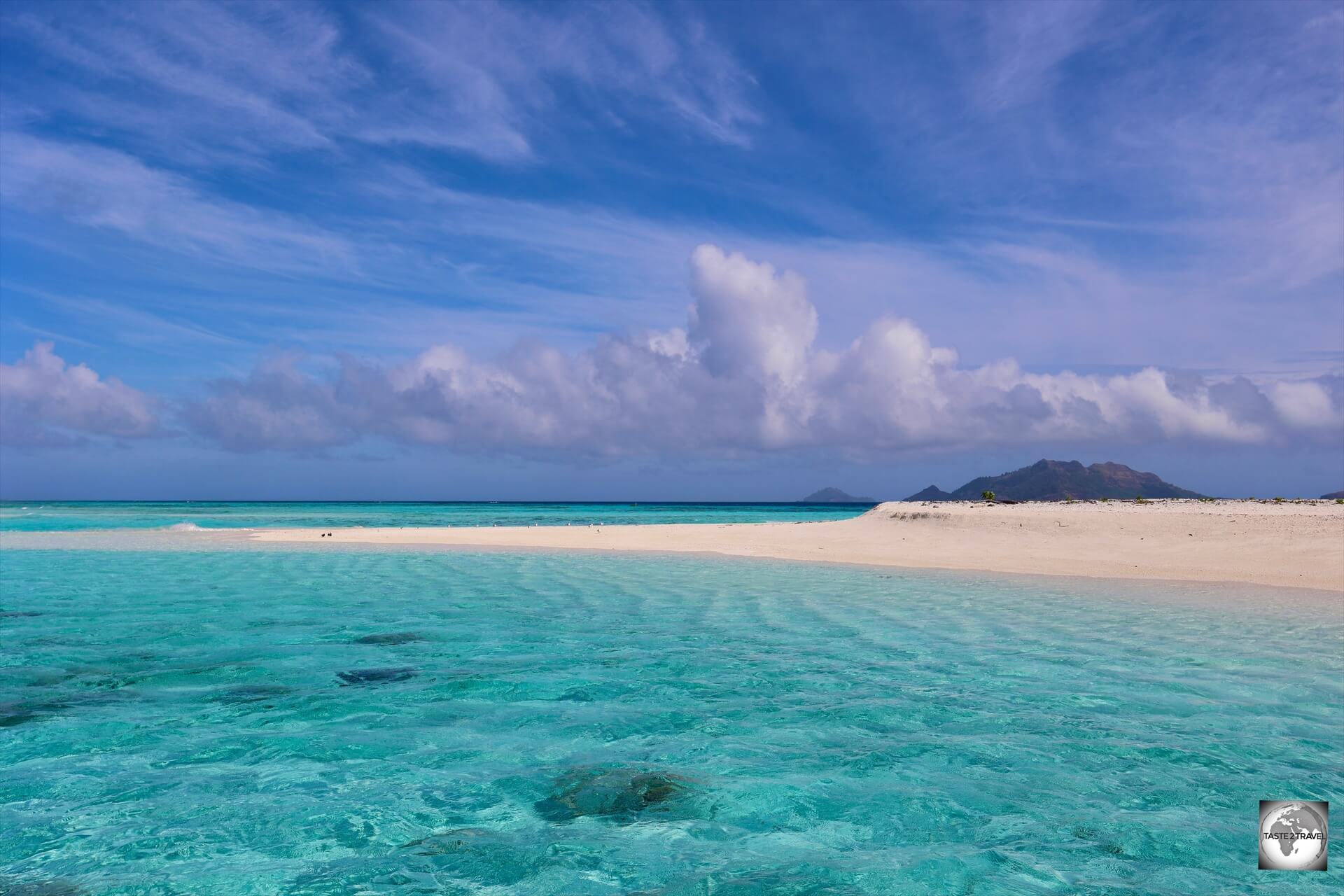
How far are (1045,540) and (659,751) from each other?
101 ft

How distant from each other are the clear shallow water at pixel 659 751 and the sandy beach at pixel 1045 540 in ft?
32.8

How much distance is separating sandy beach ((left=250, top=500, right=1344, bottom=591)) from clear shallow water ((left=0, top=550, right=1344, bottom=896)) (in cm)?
1001

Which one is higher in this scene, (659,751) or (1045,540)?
(1045,540)

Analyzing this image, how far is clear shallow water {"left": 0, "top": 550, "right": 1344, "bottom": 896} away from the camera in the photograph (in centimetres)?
584

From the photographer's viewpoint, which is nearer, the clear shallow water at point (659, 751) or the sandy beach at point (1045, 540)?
the clear shallow water at point (659, 751)

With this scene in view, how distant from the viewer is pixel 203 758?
26.3 ft

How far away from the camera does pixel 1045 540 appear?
34.1 meters

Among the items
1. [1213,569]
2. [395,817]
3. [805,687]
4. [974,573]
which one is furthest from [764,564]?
[395,817]

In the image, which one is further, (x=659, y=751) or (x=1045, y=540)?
(x=1045, y=540)

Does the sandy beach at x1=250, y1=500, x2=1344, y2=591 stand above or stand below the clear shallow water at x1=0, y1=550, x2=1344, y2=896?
above

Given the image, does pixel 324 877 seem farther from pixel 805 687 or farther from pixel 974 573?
pixel 974 573

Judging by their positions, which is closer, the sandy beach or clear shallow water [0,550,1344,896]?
clear shallow water [0,550,1344,896]

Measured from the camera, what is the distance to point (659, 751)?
8305 millimetres

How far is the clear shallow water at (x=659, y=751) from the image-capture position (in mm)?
5844
